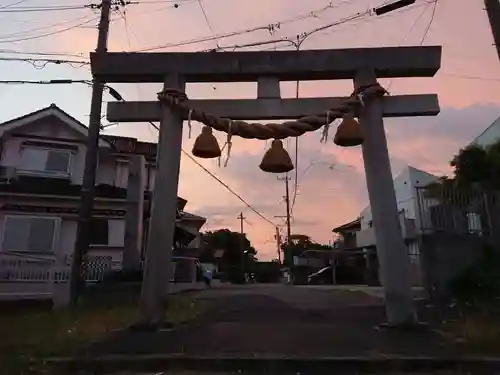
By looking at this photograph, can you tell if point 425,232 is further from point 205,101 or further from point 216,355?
point 216,355

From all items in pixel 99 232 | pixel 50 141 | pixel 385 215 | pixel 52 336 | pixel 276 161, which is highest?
pixel 50 141

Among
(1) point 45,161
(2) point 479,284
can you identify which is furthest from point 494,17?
(1) point 45,161

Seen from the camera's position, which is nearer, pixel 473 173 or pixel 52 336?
pixel 52 336

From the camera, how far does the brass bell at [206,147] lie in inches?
311

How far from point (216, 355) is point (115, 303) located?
9.98m

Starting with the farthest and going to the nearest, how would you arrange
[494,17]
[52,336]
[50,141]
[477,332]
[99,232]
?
[50,141], [99,232], [494,17], [52,336], [477,332]

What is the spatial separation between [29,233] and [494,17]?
18.5m

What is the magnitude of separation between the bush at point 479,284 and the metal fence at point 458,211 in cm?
126

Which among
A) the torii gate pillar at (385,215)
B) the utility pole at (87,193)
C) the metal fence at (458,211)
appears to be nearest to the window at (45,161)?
the utility pole at (87,193)

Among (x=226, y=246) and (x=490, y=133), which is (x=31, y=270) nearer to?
(x=490, y=133)

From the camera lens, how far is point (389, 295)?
25.2 feet

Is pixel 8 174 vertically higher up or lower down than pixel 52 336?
higher up

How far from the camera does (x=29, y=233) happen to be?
20031 millimetres

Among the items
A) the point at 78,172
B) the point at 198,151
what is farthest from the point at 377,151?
the point at 78,172
